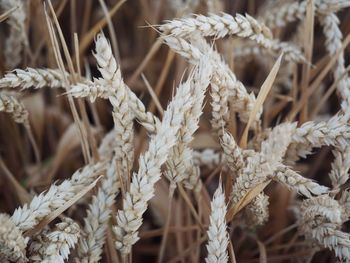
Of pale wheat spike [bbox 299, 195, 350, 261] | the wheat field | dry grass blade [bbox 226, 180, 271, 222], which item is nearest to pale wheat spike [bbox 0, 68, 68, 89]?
the wheat field

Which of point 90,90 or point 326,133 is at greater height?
point 90,90

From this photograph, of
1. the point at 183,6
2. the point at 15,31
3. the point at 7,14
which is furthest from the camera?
the point at 183,6

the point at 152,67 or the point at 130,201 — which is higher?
the point at 152,67

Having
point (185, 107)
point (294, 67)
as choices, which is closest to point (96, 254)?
point (185, 107)

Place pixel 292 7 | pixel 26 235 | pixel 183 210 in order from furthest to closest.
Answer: pixel 183 210 → pixel 292 7 → pixel 26 235

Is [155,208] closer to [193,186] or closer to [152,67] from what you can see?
[193,186]

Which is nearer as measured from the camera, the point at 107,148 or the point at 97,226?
the point at 97,226

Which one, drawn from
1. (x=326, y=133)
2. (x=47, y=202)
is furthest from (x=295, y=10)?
(x=47, y=202)

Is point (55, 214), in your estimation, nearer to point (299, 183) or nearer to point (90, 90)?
point (90, 90)
